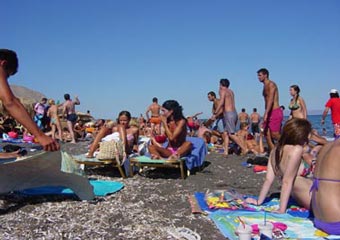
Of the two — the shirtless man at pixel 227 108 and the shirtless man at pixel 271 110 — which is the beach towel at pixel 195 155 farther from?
the shirtless man at pixel 227 108

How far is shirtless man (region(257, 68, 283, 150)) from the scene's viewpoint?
26.0ft

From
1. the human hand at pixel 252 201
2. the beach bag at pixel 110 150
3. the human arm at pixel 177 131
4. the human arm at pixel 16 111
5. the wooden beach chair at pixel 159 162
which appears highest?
the human arm at pixel 16 111

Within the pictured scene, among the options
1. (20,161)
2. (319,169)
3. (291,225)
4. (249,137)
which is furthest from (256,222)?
(249,137)

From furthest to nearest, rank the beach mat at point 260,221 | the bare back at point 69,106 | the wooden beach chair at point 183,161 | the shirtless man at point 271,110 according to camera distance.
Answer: the bare back at point 69,106, the shirtless man at point 271,110, the wooden beach chair at point 183,161, the beach mat at point 260,221

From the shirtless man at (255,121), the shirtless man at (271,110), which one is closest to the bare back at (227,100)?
the shirtless man at (271,110)

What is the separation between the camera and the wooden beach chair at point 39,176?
433 centimetres

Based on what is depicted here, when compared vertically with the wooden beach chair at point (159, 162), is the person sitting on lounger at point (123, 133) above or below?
above

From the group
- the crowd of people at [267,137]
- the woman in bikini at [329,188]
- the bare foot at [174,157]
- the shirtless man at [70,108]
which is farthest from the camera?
the shirtless man at [70,108]

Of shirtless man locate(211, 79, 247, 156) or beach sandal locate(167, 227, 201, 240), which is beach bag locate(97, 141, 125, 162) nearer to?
beach sandal locate(167, 227, 201, 240)

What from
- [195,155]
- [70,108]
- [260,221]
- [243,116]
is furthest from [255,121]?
[260,221]

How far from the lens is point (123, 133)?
6.73 metres

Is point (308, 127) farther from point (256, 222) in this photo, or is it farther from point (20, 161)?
point (20, 161)

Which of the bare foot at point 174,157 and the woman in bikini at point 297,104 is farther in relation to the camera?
the woman in bikini at point 297,104

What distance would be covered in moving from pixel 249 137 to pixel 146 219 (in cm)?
725
